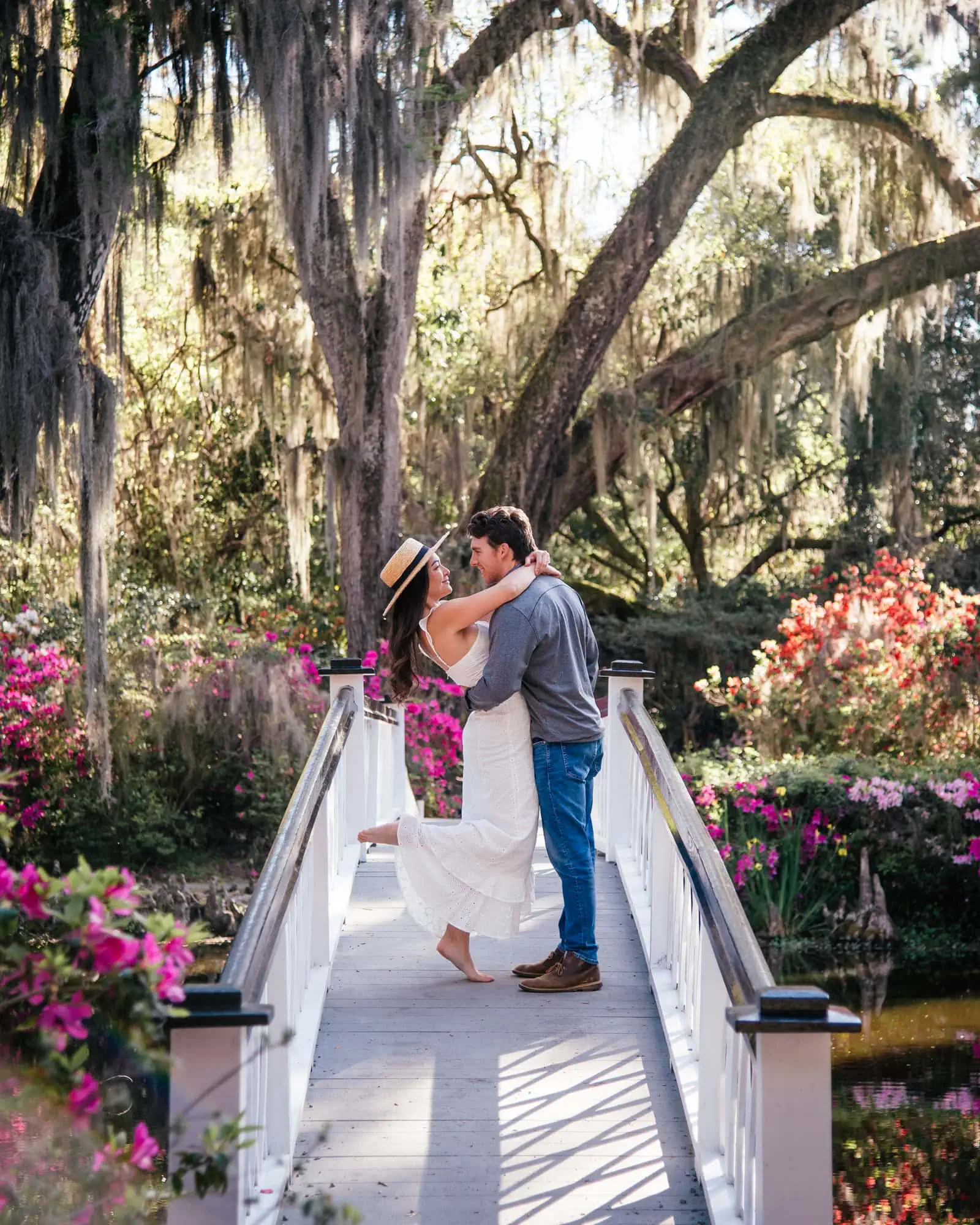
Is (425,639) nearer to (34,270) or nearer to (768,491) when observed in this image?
(34,270)

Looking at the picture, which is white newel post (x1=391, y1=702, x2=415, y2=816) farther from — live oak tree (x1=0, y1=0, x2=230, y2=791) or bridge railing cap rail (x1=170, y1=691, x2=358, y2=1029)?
bridge railing cap rail (x1=170, y1=691, x2=358, y2=1029)

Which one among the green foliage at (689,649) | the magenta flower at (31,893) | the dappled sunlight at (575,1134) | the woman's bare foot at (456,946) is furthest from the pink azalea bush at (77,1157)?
the green foliage at (689,649)

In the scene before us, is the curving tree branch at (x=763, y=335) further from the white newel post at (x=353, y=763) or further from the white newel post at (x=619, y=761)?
the white newel post at (x=353, y=763)

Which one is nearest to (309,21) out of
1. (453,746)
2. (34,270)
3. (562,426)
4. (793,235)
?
(34,270)

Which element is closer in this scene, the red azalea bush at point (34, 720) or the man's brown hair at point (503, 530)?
the man's brown hair at point (503, 530)

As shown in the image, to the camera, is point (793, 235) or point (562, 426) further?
point (793, 235)

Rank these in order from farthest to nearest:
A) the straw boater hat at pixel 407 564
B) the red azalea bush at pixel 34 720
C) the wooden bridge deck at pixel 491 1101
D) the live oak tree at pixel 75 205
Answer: the red azalea bush at pixel 34 720, the live oak tree at pixel 75 205, the straw boater hat at pixel 407 564, the wooden bridge deck at pixel 491 1101

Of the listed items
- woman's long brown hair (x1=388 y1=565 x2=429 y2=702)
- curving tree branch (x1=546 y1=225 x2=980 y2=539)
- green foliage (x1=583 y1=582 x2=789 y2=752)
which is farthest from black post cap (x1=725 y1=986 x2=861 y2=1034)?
green foliage (x1=583 y1=582 x2=789 y2=752)

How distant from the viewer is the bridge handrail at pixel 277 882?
2.99 m

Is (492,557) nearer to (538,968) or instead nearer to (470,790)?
(470,790)

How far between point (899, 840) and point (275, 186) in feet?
19.9

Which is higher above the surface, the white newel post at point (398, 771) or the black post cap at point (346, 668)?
the black post cap at point (346, 668)

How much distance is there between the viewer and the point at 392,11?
9.38m

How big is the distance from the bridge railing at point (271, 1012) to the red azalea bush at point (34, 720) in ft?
15.8
